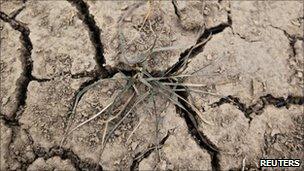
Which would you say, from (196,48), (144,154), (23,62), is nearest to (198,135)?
(144,154)

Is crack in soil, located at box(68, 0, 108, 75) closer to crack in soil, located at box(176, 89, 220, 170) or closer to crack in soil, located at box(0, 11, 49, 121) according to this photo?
crack in soil, located at box(0, 11, 49, 121)

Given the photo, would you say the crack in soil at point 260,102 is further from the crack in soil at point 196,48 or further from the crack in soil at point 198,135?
the crack in soil at point 196,48

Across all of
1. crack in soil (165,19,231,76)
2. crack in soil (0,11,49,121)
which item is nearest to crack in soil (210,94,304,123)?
crack in soil (165,19,231,76)

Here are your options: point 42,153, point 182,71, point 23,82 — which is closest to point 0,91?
point 23,82

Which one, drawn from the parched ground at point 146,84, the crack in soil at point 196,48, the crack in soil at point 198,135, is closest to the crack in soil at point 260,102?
the parched ground at point 146,84

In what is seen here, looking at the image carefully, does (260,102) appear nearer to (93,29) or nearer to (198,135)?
(198,135)

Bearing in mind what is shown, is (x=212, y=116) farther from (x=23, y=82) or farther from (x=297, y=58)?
(x=23, y=82)

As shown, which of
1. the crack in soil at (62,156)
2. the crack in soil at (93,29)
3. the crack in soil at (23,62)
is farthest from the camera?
the crack in soil at (93,29)
